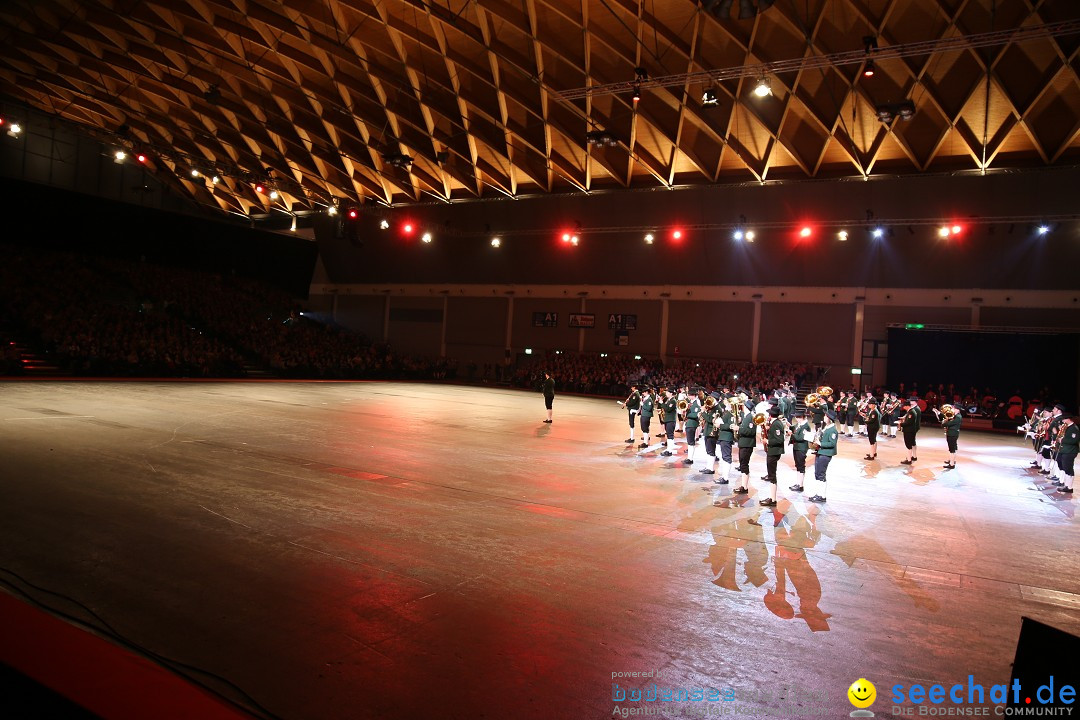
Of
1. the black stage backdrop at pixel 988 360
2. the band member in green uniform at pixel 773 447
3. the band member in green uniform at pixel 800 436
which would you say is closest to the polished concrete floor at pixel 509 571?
the band member in green uniform at pixel 773 447

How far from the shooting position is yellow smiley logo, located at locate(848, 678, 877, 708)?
415 cm

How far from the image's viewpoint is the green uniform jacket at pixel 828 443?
11.0 m

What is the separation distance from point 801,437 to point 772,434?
819 mm

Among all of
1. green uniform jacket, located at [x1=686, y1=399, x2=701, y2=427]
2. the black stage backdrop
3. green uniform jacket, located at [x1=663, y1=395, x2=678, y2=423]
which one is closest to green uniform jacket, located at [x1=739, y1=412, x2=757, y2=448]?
green uniform jacket, located at [x1=686, y1=399, x2=701, y2=427]

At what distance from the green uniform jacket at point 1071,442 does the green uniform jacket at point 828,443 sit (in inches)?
225

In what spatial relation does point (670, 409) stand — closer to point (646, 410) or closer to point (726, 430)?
point (646, 410)

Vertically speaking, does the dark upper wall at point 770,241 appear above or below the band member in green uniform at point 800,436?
above

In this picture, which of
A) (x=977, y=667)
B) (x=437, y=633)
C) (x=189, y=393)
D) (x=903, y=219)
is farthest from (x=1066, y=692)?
(x=903, y=219)

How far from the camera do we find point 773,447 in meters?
10.4

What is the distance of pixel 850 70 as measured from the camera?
2325 centimetres

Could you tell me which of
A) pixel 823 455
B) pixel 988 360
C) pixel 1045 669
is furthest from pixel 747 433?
pixel 988 360

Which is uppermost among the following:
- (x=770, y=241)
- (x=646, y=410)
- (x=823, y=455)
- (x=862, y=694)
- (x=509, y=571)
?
(x=770, y=241)

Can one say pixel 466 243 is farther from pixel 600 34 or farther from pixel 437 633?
pixel 437 633

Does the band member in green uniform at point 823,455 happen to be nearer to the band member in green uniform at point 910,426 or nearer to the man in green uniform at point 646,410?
the man in green uniform at point 646,410
